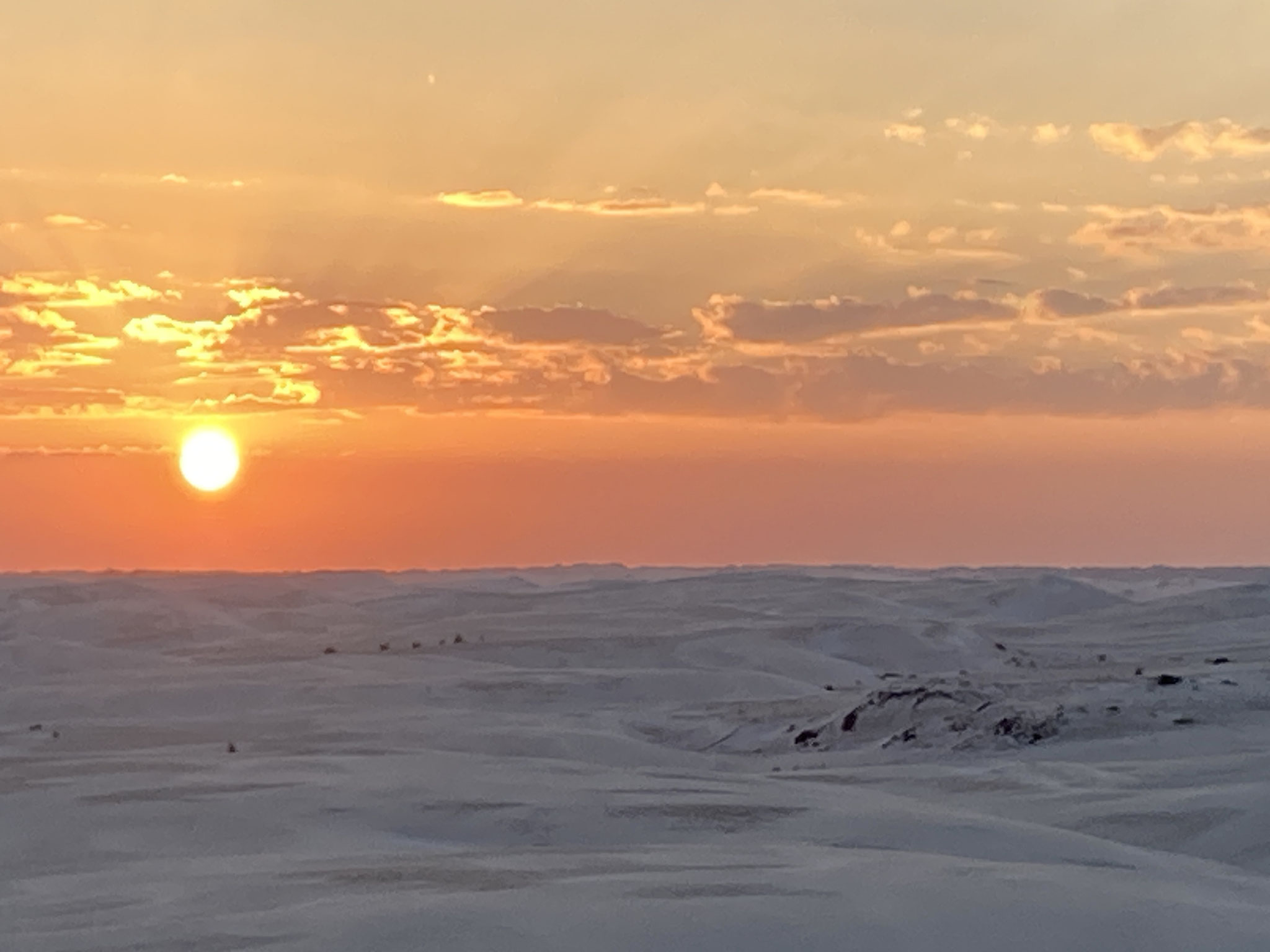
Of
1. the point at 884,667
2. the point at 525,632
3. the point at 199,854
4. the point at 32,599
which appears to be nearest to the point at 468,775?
the point at 199,854

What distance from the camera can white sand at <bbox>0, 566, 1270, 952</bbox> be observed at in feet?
30.2

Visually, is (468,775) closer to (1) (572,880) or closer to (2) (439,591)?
(1) (572,880)

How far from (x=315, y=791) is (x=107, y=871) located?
3.23 m

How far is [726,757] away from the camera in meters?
21.2

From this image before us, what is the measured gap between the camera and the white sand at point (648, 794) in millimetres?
9211

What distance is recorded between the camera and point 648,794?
1506 centimetres

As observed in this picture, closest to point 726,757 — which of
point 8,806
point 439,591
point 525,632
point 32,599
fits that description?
point 8,806

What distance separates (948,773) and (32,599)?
47077 mm

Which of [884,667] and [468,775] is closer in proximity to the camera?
[468,775]

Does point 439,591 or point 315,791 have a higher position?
point 439,591

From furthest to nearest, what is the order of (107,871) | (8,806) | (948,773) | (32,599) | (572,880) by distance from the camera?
(32,599)
(948,773)
(8,806)
(107,871)
(572,880)

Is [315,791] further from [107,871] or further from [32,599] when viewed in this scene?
[32,599]

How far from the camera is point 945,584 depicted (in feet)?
227

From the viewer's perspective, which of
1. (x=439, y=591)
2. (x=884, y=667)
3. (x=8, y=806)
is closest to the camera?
(x=8, y=806)
